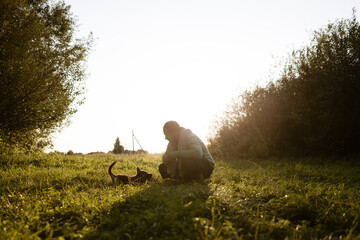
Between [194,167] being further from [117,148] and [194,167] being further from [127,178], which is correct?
[117,148]

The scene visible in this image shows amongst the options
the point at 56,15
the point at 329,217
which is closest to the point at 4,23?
the point at 56,15

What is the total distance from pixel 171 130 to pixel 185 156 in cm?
71

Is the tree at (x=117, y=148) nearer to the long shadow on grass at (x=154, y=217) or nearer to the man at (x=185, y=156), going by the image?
the man at (x=185, y=156)

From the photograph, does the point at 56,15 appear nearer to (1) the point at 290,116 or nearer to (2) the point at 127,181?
(2) the point at 127,181

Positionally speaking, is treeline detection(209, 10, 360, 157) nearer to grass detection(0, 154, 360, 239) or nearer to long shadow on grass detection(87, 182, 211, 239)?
grass detection(0, 154, 360, 239)

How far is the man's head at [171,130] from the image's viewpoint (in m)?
5.14

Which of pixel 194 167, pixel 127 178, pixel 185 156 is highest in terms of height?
pixel 185 156

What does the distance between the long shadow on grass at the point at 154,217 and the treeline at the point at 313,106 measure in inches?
357

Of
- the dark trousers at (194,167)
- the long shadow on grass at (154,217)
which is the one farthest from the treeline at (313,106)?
the long shadow on grass at (154,217)

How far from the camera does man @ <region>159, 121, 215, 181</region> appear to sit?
4.85m

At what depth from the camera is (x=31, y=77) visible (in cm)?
830

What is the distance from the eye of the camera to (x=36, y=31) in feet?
27.2

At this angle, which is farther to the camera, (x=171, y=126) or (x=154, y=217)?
(x=171, y=126)

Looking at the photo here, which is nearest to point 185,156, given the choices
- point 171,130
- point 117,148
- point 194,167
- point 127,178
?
point 194,167
